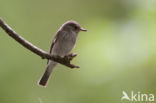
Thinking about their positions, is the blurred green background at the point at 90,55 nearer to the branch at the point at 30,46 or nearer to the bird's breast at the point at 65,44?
the bird's breast at the point at 65,44

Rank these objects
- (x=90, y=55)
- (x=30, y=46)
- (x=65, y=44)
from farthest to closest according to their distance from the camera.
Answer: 1. (x=90, y=55)
2. (x=65, y=44)
3. (x=30, y=46)

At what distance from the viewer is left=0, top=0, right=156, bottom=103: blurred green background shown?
2.65m

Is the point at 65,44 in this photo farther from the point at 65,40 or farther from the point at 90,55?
the point at 90,55

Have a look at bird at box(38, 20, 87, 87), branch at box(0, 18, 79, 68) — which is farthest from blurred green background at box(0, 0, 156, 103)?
branch at box(0, 18, 79, 68)

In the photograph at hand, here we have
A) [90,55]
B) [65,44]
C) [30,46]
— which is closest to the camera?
[30,46]

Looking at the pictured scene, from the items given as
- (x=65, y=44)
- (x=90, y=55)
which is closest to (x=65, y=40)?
(x=65, y=44)

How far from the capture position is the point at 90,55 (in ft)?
9.55

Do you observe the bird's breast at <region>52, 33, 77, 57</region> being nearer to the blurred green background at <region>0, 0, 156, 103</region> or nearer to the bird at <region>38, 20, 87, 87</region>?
the bird at <region>38, 20, 87, 87</region>

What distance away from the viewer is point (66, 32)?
233cm

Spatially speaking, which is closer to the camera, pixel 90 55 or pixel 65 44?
pixel 65 44

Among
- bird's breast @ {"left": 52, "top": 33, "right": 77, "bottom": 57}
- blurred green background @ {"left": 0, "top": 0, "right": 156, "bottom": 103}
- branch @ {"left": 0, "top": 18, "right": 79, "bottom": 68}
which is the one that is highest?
branch @ {"left": 0, "top": 18, "right": 79, "bottom": 68}

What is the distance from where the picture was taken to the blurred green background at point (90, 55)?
8.68ft

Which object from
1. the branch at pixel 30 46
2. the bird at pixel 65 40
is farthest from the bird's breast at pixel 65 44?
the branch at pixel 30 46

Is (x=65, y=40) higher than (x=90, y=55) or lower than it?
higher
